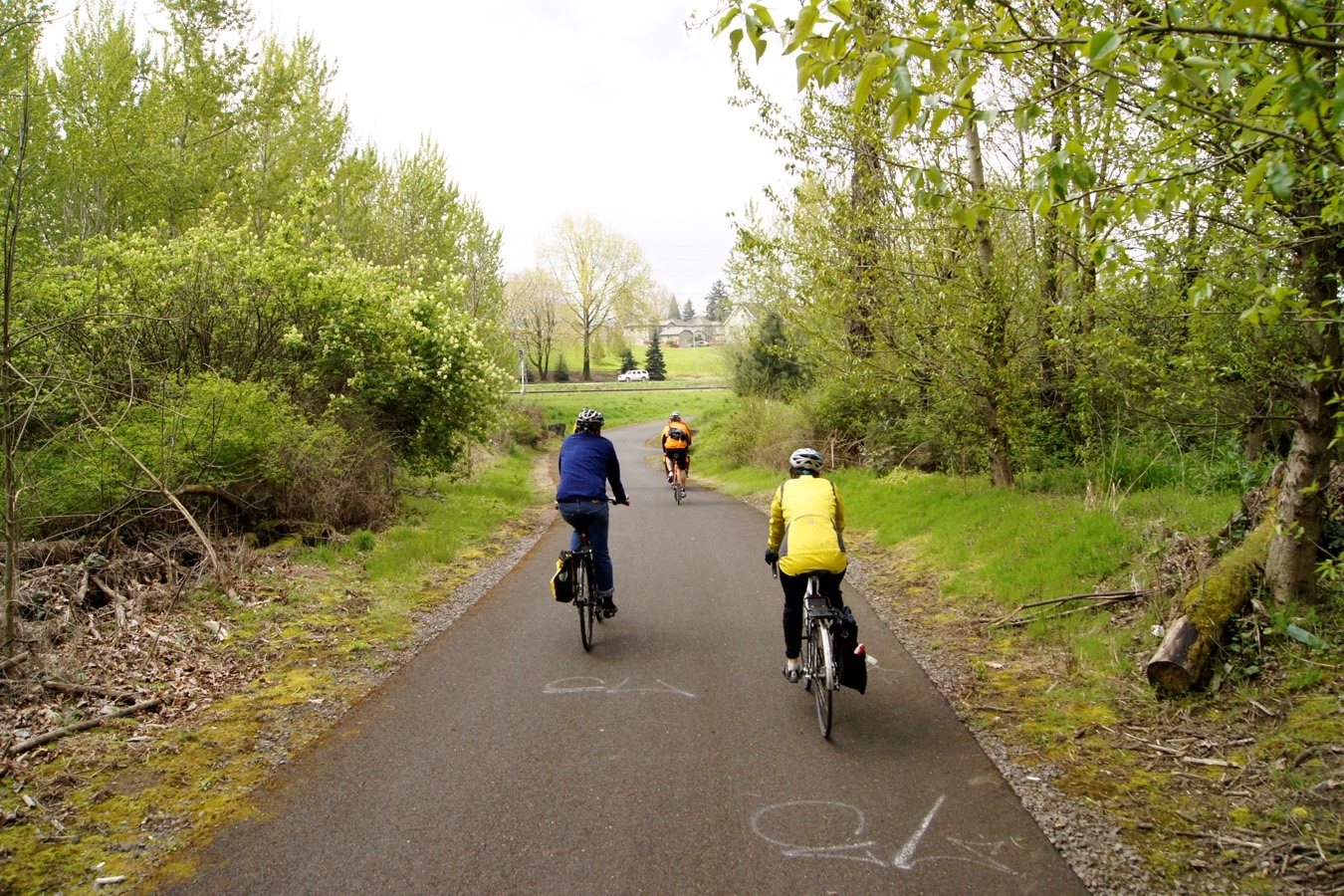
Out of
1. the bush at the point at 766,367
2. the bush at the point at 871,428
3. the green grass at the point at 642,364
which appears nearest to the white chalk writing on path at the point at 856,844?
the bush at the point at 871,428

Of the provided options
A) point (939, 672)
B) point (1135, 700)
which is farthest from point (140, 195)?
point (1135, 700)

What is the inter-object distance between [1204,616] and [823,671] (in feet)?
8.78

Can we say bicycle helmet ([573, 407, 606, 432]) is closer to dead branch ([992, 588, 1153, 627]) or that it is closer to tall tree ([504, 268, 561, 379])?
dead branch ([992, 588, 1153, 627])

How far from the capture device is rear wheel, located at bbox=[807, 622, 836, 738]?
5402 mm

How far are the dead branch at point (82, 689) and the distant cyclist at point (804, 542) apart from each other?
4.61 meters

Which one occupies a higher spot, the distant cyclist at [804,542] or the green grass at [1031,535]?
the distant cyclist at [804,542]

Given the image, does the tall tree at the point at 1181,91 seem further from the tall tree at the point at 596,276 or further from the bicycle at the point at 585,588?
the tall tree at the point at 596,276

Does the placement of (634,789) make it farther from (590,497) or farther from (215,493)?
(215,493)

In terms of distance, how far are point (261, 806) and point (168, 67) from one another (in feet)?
59.1

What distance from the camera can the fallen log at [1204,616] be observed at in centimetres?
564

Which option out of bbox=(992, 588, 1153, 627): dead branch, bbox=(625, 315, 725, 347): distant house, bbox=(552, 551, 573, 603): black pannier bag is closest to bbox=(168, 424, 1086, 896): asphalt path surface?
bbox=(552, 551, 573, 603): black pannier bag

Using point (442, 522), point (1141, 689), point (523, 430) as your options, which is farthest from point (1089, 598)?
point (523, 430)

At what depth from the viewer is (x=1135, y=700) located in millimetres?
5746

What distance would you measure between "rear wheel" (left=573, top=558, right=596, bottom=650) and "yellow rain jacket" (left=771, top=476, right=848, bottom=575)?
2027 mm
